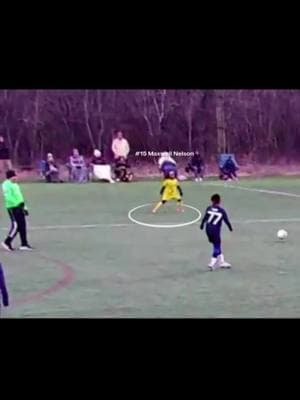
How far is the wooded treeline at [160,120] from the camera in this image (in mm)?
36594

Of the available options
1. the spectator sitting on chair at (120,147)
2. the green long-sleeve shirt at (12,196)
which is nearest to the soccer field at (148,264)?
the green long-sleeve shirt at (12,196)

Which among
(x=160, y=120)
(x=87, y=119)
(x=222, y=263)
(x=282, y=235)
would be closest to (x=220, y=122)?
(x=160, y=120)

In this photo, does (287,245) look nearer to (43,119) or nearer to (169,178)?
(169,178)

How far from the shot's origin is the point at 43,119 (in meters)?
37.9

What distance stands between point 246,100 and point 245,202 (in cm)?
1310

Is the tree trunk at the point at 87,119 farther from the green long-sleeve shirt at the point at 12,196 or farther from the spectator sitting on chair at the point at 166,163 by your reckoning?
the green long-sleeve shirt at the point at 12,196

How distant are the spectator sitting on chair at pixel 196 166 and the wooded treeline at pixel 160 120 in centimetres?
114

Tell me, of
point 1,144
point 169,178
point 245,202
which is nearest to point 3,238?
point 169,178

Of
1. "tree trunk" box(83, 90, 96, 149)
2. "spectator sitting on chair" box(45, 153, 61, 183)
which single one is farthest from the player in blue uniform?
"tree trunk" box(83, 90, 96, 149)

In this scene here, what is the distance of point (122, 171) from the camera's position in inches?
1336

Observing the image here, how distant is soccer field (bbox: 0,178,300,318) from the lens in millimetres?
11211

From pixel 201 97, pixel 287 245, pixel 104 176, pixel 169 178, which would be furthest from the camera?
pixel 201 97

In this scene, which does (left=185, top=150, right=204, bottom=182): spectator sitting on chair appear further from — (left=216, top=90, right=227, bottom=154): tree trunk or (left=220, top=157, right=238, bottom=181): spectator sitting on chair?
(left=216, top=90, right=227, bottom=154): tree trunk

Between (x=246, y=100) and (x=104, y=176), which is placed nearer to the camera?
(x=104, y=176)
